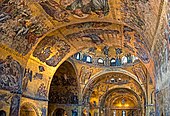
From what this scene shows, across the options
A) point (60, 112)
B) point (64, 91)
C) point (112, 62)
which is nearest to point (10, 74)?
point (64, 91)

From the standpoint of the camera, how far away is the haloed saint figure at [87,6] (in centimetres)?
1247

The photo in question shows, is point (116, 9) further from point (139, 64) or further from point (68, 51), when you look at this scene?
point (139, 64)

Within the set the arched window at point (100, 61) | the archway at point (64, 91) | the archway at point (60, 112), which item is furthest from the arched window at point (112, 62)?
the archway at point (60, 112)

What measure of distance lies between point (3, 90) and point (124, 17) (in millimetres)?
7475

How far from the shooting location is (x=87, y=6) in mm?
12953

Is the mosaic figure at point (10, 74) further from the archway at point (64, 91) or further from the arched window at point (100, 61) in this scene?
the arched window at point (100, 61)

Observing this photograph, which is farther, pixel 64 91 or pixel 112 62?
pixel 112 62

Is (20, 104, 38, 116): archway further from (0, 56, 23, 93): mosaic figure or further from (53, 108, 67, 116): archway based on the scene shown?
(53, 108, 67, 116): archway

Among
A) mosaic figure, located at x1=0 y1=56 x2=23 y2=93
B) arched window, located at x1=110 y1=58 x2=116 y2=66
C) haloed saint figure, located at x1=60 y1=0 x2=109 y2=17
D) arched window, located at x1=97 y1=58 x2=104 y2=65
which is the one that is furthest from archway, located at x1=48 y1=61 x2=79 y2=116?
haloed saint figure, located at x1=60 y1=0 x2=109 y2=17

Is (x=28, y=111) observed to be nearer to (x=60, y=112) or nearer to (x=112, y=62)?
(x=60, y=112)

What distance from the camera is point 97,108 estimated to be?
34094 millimetres

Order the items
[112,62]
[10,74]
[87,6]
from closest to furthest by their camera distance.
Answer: [87,6] → [10,74] → [112,62]

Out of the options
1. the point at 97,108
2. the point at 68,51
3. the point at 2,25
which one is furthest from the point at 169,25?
Answer: the point at 97,108

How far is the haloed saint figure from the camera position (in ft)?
40.9
